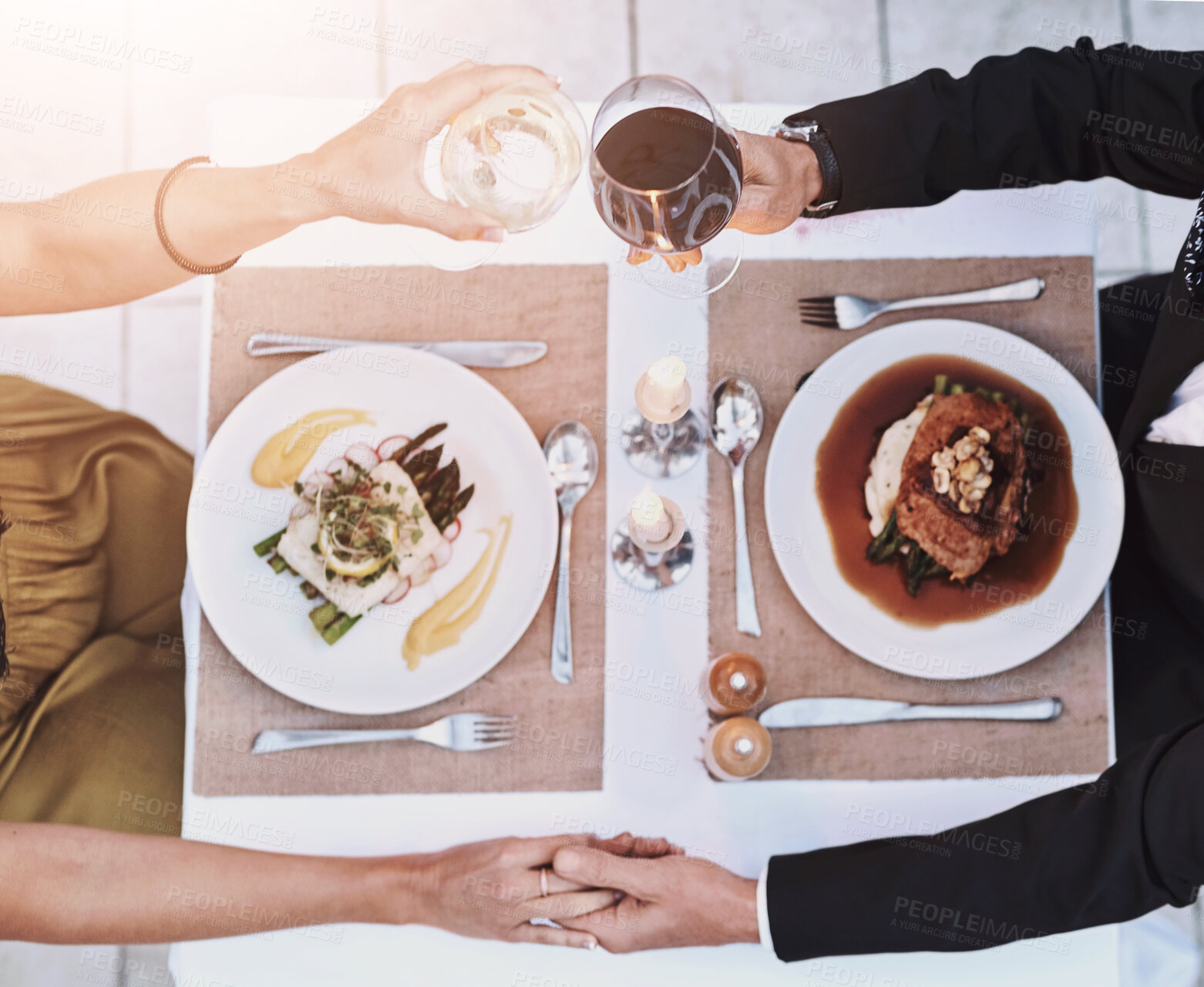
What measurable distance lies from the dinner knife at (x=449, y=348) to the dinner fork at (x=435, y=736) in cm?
39

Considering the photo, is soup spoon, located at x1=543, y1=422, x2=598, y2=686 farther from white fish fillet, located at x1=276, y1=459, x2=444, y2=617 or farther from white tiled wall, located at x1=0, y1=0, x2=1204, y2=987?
white tiled wall, located at x1=0, y1=0, x2=1204, y2=987

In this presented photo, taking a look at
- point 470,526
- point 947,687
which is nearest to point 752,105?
point 470,526

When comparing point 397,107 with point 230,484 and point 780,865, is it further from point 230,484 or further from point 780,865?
point 780,865

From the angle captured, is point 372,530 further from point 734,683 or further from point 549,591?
point 734,683

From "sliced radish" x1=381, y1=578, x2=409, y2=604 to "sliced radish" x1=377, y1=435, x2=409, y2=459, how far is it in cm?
14

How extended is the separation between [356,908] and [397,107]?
0.84 metres

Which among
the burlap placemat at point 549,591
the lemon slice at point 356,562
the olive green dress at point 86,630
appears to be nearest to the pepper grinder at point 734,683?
the burlap placemat at point 549,591

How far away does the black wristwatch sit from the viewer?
0.94 meters

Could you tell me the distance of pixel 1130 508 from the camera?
3.33ft

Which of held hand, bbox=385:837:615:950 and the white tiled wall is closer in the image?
held hand, bbox=385:837:615:950

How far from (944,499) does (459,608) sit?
519 millimetres

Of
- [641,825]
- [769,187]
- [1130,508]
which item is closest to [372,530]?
[641,825]

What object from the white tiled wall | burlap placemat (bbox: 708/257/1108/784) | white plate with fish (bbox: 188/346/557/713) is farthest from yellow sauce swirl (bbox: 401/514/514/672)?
the white tiled wall

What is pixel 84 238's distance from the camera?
3.26 ft
